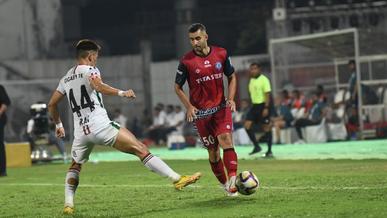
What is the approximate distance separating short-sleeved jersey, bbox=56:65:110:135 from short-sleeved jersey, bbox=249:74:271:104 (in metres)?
11.1

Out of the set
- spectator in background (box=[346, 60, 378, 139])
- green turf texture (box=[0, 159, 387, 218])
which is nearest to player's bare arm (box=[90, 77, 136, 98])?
green turf texture (box=[0, 159, 387, 218])

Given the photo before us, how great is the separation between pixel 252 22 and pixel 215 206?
4155cm

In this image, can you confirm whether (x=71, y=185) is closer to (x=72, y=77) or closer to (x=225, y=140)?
(x=72, y=77)

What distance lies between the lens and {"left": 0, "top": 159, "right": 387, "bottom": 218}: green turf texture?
36.5 feet

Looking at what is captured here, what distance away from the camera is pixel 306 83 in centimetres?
3253

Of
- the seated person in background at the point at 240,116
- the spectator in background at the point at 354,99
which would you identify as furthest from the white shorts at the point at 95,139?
the seated person in background at the point at 240,116

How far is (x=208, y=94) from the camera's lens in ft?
42.4

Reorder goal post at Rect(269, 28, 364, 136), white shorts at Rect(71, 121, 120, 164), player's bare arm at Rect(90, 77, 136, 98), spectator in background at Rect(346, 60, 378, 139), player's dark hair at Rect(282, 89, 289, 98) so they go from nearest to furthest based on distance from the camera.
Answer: player's bare arm at Rect(90, 77, 136, 98) < white shorts at Rect(71, 121, 120, 164) < spectator in background at Rect(346, 60, 378, 139) < player's dark hair at Rect(282, 89, 289, 98) < goal post at Rect(269, 28, 364, 136)

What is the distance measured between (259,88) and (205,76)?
33.4 feet

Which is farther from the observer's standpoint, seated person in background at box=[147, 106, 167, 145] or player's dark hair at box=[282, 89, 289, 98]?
seated person in background at box=[147, 106, 167, 145]

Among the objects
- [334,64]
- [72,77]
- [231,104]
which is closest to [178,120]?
[334,64]

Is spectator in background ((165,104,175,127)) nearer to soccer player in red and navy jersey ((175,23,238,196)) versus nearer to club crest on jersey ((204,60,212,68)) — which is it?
soccer player in red and navy jersey ((175,23,238,196))

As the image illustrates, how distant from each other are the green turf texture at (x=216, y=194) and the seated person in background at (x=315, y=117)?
389 inches

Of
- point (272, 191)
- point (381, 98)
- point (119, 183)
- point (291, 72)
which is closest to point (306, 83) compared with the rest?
point (291, 72)
